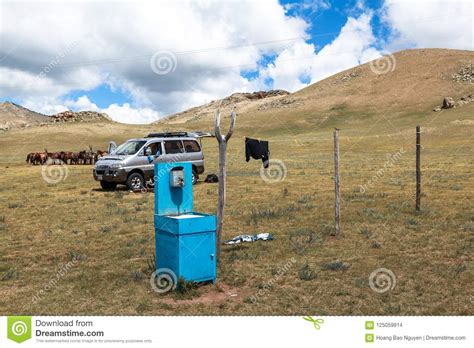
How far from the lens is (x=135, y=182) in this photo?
21.6 metres

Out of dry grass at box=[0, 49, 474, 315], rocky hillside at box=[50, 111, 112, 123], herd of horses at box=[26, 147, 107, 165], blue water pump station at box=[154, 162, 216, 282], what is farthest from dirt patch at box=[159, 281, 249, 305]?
rocky hillside at box=[50, 111, 112, 123]

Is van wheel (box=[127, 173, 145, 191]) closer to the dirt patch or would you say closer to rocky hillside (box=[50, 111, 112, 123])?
the dirt patch

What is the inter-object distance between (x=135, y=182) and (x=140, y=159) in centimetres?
101

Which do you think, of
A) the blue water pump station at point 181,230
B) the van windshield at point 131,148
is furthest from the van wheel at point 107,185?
the blue water pump station at point 181,230

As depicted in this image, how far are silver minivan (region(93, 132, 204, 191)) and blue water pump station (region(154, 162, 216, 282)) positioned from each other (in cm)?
1308

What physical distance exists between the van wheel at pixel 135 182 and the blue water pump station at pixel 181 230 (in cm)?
1306

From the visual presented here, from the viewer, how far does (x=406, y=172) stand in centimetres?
2906

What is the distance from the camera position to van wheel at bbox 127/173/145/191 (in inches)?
843

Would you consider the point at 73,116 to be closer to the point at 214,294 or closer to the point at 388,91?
the point at 388,91

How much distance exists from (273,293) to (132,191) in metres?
14.4

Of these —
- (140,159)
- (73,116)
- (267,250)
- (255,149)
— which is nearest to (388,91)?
(73,116)
